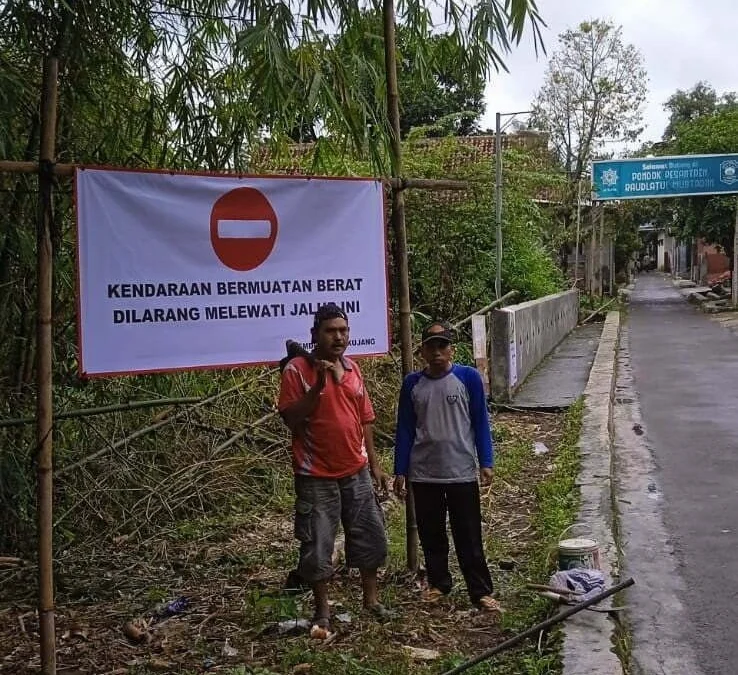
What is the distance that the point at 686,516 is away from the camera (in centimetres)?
621

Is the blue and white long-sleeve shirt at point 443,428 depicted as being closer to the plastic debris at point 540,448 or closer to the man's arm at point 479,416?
the man's arm at point 479,416

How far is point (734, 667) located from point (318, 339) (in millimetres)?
2340

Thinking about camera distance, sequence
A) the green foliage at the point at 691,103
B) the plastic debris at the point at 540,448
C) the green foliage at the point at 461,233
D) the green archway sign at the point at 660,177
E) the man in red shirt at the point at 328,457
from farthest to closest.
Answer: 1. the green foliage at the point at 691,103
2. the green archway sign at the point at 660,177
3. the green foliage at the point at 461,233
4. the plastic debris at the point at 540,448
5. the man in red shirt at the point at 328,457

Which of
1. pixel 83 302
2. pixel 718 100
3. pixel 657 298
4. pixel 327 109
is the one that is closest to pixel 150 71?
pixel 327 109

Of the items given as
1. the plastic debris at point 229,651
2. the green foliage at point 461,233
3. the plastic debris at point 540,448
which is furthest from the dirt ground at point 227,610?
the green foliage at point 461,233

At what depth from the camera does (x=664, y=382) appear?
13.1 meters

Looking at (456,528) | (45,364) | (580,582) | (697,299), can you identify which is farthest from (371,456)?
(697,299)

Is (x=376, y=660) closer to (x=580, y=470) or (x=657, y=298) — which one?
(x=580, y=470)

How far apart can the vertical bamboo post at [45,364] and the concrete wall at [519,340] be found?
783cm

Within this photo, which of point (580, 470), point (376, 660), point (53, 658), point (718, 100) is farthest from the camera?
A: point (718, 100)

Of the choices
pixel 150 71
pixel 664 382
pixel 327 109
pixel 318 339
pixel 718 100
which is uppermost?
pixel 718 100

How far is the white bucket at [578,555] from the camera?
438 cm

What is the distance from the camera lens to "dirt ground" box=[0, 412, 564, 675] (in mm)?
3854

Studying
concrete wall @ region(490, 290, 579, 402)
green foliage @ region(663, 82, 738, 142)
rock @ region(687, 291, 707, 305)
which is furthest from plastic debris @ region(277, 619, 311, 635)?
green foliage @ region(663, 82, 738, 142)
